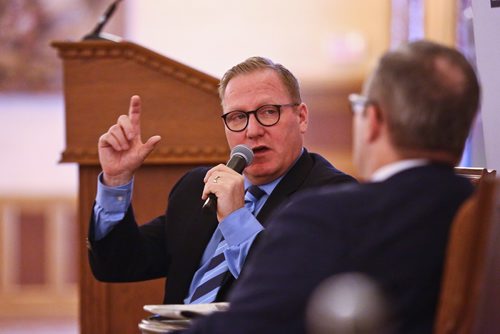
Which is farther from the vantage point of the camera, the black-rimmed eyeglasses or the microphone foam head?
the black-rimmed eyeglasses

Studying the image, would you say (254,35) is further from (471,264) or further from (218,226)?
(471,264)

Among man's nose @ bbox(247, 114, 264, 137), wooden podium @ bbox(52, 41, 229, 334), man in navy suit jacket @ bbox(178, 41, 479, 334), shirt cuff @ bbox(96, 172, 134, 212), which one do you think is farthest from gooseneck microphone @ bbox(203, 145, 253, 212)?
wooden podium @ bbox(52, 41, 229, 334)

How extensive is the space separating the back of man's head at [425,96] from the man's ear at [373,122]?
13 millimetres

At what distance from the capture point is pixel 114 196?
9.03 feet

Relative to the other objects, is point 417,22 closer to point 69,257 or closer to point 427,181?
point 69,257

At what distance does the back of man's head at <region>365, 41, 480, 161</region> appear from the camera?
61.2 inches

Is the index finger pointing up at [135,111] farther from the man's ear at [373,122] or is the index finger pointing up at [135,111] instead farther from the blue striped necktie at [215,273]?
the man's ear at [373,122]

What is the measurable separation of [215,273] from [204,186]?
320 millimetres

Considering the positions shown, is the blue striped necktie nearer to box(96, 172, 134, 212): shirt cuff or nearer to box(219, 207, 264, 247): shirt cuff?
box(219, 207, 264, 247): shirt cuff

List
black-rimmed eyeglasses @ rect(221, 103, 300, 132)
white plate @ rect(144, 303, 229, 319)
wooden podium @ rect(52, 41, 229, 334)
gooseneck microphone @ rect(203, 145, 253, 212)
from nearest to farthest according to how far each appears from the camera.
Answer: white plate @ rect(144, 303, 229, 319) < gooseneck microphone @ rect(203, 145, 253, 212) < black-rimmed eyeglasses @ rect(221, 103, 300, 132) < wooden podium @ rect(52, 41, 229, 334)

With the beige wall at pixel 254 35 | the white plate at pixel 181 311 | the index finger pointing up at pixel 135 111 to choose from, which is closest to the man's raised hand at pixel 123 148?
the index finger pointing up at pixel 135 111

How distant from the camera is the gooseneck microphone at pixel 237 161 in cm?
234

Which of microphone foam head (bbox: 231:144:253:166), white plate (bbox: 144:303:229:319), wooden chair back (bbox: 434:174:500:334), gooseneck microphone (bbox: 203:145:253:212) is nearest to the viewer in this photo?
wooden chair back (bbox: 434:174:500:334)

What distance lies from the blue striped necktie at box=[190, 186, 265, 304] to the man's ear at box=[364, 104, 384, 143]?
103 centimetres
